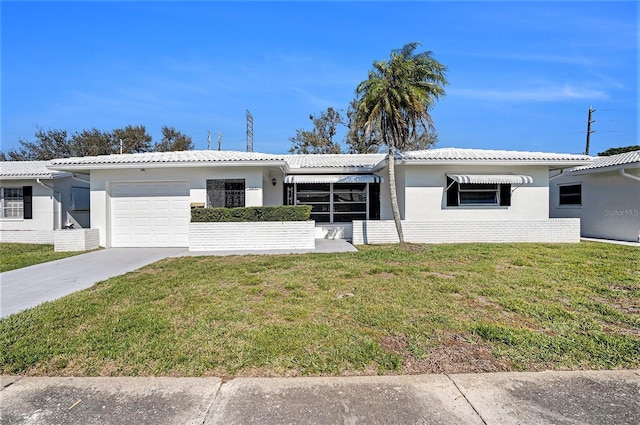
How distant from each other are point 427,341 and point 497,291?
2.85 meters

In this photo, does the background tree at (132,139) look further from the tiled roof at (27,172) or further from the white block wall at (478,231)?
the white block wall at (478,231)

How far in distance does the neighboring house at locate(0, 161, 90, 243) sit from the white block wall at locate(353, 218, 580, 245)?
14666mm

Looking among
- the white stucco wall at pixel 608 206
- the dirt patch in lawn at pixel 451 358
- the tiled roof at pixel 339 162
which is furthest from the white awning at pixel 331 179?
the dirt patch in lawn at pixel 451 358

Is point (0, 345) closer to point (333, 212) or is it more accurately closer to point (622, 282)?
point (622, 282)

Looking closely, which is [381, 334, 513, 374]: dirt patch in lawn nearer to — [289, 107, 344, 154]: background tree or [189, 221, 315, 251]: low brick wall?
[189, 221, 315, 251]: low brick wall

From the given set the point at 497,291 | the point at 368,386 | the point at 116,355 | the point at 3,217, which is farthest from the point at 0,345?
the point at 3,217

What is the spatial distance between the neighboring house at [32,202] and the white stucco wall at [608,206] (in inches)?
947

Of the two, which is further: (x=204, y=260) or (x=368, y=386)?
(x=204, y=260)

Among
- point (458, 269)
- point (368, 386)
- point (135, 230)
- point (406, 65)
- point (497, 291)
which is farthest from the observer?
point (135, 230)

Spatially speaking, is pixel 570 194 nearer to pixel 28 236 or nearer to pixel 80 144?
pixel 28 236

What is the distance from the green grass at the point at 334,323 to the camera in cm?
382

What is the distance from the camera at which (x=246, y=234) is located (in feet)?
41.0

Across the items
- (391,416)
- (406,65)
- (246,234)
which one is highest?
(406,65)

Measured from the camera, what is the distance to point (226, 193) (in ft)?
45.3
